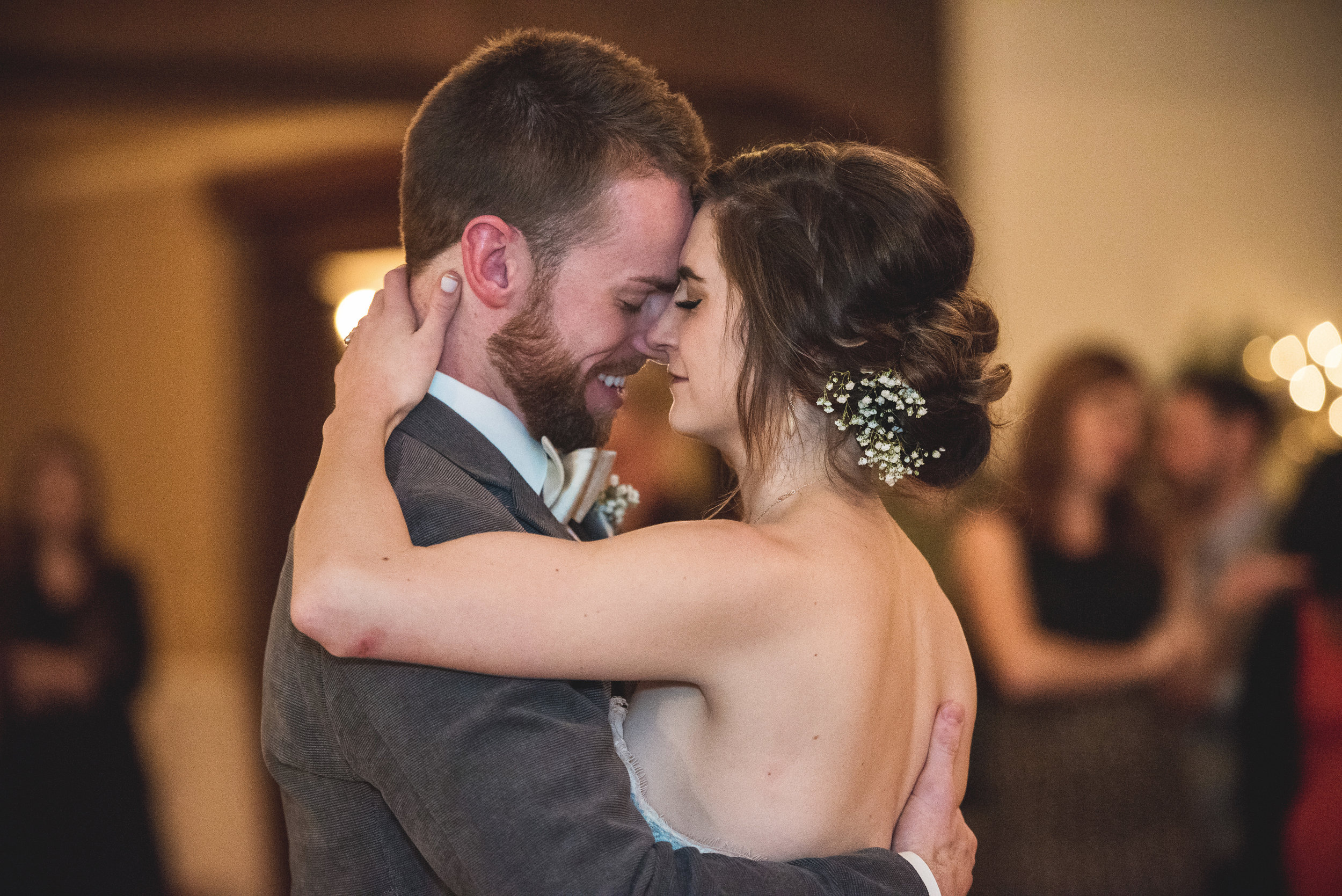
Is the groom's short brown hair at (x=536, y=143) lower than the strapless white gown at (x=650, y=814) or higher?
higher

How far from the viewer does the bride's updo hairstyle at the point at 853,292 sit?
1441 millimetres

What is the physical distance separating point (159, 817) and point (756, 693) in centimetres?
381

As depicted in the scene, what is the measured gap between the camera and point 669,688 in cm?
144

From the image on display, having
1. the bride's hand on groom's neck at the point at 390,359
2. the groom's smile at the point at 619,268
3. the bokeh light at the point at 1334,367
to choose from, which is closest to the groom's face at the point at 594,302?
the groom's smile at the point at 619,268

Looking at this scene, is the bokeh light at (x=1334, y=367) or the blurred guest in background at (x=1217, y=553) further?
the bokeh light at (x=1334, y=367)

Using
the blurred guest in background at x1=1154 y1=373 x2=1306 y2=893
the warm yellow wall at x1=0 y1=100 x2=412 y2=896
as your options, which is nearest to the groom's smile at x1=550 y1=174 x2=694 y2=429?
the blurred guest in background at x1=1154 y1=373 x2=1306 y2=893

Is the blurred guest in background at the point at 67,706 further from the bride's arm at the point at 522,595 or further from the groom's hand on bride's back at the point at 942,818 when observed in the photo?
the groom's hand on bride's back at the point at 942,818

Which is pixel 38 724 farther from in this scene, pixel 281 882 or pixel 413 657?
pixel 413 657

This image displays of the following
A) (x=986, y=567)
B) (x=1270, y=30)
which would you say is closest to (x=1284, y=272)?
(x=1270, y=30)

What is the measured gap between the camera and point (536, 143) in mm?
1635

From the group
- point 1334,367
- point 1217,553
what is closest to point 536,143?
point 1217,553

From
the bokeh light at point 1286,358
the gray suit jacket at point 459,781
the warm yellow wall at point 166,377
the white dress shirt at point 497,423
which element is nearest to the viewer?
the gray suit jacket at point 459,781

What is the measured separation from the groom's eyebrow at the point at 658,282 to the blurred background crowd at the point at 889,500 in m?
2.04

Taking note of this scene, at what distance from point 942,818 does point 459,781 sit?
699mm
